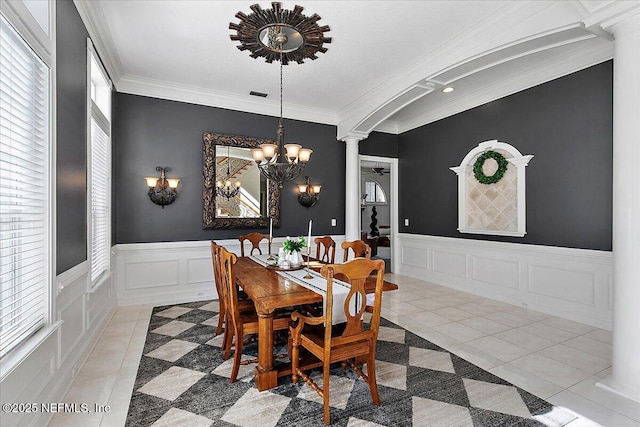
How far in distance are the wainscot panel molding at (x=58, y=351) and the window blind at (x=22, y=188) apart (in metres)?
0.12

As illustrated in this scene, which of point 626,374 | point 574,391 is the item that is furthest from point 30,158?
point 626,374

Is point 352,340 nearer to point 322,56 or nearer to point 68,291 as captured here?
point 68,291

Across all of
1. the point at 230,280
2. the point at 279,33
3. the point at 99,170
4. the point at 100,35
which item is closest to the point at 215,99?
the point at 100,35

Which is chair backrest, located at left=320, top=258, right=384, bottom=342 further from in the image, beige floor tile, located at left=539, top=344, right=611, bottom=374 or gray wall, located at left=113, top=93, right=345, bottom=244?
gray wall, located at left=113, top=93, right=345, bottom=244

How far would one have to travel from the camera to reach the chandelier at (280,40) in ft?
9.08

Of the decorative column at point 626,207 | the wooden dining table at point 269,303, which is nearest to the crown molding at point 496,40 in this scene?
the decorative column at point 626,207

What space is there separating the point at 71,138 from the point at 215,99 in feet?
8.83

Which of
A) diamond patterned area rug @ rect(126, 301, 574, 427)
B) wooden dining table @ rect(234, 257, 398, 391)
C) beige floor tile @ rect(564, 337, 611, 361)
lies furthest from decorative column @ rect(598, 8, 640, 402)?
wooden dining table @ rect(234, 257, 398, 391)

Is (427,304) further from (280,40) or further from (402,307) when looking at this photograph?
(280,40)

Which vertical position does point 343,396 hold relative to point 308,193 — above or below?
below

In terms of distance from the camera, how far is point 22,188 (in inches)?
73.7

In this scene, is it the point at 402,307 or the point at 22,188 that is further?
the point at 402,307

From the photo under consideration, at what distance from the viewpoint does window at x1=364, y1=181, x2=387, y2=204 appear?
12703 millimetres

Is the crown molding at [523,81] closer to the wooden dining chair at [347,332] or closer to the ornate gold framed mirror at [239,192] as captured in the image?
the ornate gold framed mirror at [239,192]
